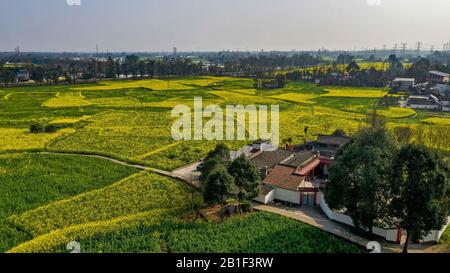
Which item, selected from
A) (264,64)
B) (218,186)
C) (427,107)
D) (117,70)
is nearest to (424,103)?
(427,107)

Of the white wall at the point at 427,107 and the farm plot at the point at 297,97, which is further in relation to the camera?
the farm plot at the point at 297,97

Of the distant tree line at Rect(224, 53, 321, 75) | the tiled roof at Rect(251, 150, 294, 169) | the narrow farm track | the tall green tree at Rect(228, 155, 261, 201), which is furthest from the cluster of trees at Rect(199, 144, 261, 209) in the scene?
the distant tree line at Rect(224, 53, 321, 75)

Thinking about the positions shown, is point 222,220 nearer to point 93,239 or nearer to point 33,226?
point 93,239

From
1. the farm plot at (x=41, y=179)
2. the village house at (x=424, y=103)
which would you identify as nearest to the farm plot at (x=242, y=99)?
the village house at (x=424, y=103)

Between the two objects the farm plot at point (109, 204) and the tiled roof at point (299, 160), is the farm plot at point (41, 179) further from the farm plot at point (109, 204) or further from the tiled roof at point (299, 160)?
the tiled roof at point (299, 160)

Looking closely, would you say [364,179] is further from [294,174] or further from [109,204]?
[109,204]

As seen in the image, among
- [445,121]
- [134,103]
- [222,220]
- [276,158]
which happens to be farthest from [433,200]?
[134,103]

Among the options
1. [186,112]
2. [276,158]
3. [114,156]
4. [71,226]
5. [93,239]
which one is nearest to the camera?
[93,239]
